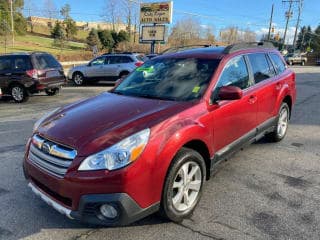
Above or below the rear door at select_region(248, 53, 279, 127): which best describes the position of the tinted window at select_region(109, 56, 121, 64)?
below

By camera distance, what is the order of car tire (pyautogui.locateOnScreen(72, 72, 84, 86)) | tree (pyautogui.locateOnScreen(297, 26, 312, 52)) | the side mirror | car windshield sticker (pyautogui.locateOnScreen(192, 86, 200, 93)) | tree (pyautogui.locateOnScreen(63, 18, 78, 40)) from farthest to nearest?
tree (pyautogui.locateOnScreen(297, 26, 312, 52))
tree (pyautogui.locateOnScreen(63, 18, 78, 40))
car tire (pyautogui.locateOnScreen(72, 72, 84, 86))
car windshield sticker (pyautogui.locateOnScreen(192, 86, 200, 93))
the side mirror

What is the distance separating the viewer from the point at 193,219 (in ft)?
11.8

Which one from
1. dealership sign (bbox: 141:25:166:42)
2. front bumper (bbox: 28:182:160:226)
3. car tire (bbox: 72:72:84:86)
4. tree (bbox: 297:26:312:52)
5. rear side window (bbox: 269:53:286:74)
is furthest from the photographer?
tree (bbox: 297:26:312:52)

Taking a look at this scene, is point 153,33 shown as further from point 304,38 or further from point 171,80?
point 304,38

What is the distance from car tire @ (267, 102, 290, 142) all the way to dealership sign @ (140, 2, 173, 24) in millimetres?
25958

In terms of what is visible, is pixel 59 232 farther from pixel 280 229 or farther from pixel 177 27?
pixel 177 27

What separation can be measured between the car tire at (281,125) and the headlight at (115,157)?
12.3 ft

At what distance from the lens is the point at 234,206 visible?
3.88m

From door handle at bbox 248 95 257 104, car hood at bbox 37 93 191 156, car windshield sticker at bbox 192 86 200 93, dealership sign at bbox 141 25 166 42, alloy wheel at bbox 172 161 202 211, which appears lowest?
alloy wheel at bbox 172 161 202 211

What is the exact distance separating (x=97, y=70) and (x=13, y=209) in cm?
1467

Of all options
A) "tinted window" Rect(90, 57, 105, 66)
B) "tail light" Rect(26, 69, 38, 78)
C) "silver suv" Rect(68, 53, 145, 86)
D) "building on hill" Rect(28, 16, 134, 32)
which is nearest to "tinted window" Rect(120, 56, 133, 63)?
"silver suv" Rect(68, 53, 145, 86)

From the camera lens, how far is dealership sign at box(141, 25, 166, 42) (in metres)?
29.1

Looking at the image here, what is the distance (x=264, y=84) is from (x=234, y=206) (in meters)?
2.20

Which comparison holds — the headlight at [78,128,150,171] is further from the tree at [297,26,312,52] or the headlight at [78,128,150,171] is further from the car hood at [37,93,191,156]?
the tree at [297,26,312,52]
